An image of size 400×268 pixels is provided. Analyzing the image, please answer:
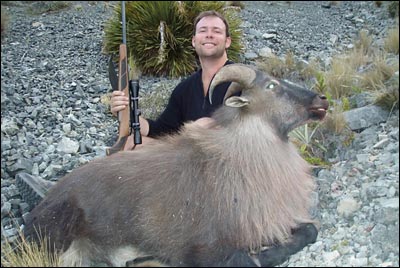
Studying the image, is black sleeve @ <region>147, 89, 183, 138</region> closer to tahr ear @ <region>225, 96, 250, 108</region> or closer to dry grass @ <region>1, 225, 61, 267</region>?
tahr ear @ <region>225, 96, 250, 108</region>

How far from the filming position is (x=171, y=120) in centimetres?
601

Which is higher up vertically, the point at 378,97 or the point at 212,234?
the point at 378,97

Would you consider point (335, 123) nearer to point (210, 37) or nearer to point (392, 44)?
point (210, 37)

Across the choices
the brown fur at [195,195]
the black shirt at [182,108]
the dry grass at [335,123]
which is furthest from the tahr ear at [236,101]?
the dry grass at [335,123]

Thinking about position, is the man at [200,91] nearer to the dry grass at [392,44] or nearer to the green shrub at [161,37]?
the green shrub at [161,37]

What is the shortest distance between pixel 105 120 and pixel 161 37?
8.15 feet

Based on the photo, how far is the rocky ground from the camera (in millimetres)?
4574

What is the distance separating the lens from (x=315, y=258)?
4.31 meters

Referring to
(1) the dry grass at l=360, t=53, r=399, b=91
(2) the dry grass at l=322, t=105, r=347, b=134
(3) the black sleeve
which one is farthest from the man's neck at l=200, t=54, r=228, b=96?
(1) the dry grass at l=360, t=53, r=399, b=91

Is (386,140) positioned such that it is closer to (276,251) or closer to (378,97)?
(378,97)

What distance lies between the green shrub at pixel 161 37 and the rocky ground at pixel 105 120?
1.05ft

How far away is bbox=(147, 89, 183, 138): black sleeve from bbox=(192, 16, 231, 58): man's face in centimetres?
59

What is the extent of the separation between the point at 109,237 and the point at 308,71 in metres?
5.64

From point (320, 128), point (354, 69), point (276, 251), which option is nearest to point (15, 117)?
point (320, 128)
